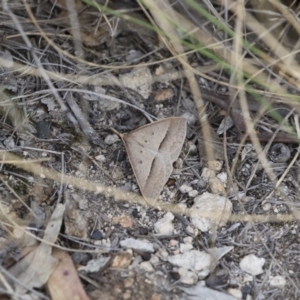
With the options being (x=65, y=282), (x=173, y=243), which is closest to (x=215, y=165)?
(x=173, y=243)

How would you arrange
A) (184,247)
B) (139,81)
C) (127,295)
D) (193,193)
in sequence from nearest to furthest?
(127,295) → (184,247) → (193,193) → (139,81)

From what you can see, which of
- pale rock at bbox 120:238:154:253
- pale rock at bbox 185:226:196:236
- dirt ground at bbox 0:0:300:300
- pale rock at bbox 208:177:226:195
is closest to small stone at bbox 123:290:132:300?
dirt ground at bbox 0:0:300:300

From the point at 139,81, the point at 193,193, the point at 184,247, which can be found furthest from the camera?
the point at 139,81

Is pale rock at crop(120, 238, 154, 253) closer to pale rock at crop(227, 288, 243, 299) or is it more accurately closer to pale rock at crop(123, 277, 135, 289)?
pale rock at crop(123, 277, 135, 289)

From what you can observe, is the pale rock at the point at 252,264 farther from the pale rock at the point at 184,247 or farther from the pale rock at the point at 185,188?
the pale rock at the point at 185,188

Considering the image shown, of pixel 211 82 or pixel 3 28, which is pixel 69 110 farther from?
pixel 211 82

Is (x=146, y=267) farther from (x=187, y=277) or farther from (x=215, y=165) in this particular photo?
(x=215, y=165)

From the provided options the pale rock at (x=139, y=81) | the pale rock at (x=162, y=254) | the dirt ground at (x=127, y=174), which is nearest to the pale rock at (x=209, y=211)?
the dirt ground at (x=127, y=174)
